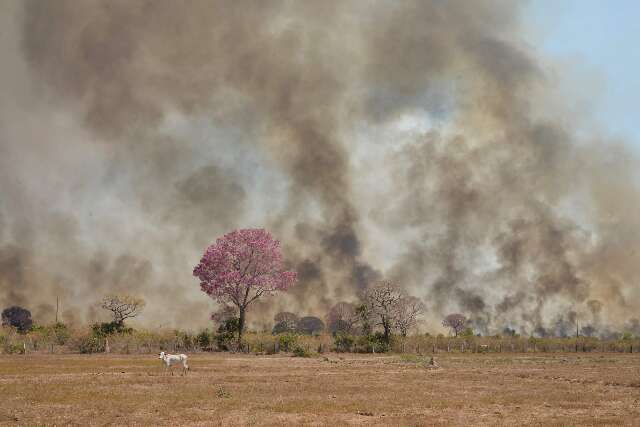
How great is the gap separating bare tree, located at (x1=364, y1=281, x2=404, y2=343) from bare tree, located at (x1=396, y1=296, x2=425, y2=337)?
0.85 metres

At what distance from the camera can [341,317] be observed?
11125cm

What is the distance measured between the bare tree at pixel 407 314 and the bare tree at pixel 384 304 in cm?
85

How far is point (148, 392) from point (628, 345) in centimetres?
7761

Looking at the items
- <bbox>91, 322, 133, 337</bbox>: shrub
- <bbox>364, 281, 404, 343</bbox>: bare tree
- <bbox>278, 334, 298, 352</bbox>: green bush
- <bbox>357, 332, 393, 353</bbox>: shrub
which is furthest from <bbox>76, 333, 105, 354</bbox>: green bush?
<bbox>364, 281, 404, 343</bbox>: bare tree

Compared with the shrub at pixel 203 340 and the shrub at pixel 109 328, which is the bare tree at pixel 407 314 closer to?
the shrub at pixel 203 340

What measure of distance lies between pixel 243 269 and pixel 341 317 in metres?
41.4

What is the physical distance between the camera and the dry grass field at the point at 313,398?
70.0ft

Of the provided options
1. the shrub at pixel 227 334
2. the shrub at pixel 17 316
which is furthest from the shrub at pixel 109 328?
the shrub at pixel 17 316

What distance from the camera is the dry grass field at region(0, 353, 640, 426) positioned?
2134 centimetres

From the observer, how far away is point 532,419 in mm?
21484

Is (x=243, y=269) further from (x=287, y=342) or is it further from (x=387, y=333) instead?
(x=387, y=333)

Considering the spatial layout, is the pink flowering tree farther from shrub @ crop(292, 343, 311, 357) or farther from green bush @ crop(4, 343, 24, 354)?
green bush @ crop(4, 343, 24, 354)

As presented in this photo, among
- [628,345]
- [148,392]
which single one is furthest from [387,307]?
[148,392]

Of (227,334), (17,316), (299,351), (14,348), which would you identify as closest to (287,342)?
(299,351)
